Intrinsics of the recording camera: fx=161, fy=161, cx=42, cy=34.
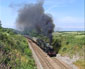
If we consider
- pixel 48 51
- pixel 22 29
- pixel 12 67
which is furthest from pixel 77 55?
pixel 22 29

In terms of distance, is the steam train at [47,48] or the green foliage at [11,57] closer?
the green foliage at [11,57]

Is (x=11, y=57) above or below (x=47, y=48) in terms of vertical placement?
above

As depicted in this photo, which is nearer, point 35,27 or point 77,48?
point 77,48

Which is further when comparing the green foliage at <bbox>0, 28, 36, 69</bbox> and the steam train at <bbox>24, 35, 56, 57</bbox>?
the steam train at <bbox>24, 35, 56, 57</bbox>

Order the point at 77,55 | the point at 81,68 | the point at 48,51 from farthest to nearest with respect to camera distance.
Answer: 1. the point at 48,51
2. the point at 77,55
3. the point at 81,68

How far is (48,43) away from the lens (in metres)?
50.2

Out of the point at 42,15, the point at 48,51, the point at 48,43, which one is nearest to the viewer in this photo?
the point at 48,51

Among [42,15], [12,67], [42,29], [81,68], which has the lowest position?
[81,68]

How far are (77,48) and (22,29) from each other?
4022cm

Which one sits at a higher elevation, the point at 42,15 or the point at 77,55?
the point at 42,15

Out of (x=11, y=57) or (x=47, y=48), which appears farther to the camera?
(x=47, y=48)

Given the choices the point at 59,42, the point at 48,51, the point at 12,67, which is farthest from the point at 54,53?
the point at 12,67

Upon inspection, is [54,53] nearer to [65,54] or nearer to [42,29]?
[65,54]

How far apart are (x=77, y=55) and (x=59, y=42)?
13.8m
